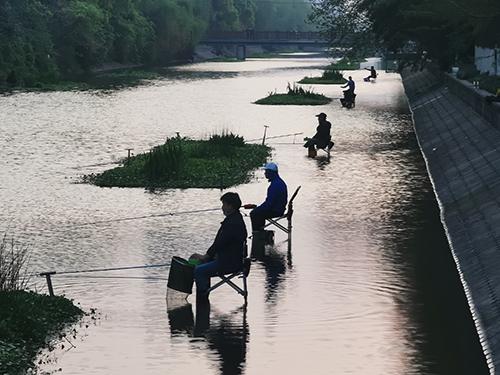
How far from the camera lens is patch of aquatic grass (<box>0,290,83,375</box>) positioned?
1486cm

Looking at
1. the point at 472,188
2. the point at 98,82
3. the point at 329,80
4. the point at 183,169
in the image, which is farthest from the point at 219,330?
the point at 98,82

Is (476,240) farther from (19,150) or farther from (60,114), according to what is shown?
(60,114)

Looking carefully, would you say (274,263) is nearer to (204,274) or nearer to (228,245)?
(204,274)

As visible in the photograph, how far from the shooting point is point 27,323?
16.1 meters

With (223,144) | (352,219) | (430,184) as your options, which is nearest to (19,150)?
(223,144)

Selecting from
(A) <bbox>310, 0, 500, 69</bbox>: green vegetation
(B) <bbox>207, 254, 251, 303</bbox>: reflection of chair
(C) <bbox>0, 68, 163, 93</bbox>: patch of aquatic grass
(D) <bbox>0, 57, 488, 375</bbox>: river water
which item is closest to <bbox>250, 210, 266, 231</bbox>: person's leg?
(D) <bbox>0, 57, 488, 375</bbox>: river water

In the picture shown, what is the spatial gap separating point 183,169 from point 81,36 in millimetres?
99444

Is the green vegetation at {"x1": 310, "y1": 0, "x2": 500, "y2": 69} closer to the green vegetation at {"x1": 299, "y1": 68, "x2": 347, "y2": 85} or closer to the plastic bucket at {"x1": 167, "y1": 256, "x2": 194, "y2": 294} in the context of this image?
the green vegetation at {"x1": 299, "y1": 68, "x2": 347, "y2": 85}

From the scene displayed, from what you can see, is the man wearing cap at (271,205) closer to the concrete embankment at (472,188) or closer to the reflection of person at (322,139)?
the concrete embankment at (472,188)

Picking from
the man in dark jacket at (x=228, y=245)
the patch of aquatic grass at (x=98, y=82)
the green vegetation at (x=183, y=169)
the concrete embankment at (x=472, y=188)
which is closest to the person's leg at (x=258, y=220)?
the concrete embankment at (x=472, y=188)

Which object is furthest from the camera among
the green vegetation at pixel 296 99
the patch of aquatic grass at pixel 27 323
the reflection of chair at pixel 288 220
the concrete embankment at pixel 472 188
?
the green vegetation at pixel 296 99

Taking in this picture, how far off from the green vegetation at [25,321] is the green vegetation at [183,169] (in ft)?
51.6

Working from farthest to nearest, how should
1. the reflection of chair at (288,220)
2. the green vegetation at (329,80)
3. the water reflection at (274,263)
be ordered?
1. the green vegetation at (329,80)
2. the reflection of chair at (288,220)
3. the water reflection at (274,263)

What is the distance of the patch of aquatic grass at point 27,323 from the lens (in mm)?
14859
